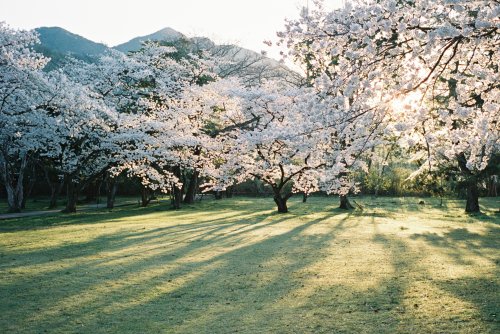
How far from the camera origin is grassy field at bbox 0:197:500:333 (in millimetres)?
6172

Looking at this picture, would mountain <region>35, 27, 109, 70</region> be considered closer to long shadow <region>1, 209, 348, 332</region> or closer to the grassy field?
the grassy field

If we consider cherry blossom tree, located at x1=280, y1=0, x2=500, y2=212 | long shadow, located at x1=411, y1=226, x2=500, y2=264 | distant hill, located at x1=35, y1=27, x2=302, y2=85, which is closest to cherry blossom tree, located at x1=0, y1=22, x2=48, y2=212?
cherry blossom tree, located at x1=280, y1=0, x2=500, y2=212

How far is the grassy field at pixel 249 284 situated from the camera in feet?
20.2

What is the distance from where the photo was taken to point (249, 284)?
842 centimetres

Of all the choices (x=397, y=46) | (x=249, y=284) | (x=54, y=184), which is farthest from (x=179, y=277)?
(x=54, y=184)

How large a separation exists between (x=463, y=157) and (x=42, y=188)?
4169 cm

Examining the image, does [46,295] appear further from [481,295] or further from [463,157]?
[463,157]

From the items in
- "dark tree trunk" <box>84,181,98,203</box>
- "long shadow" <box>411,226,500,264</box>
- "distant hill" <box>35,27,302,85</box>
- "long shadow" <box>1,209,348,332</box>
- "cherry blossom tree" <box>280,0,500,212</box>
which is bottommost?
"long shadow" <box>1,209,348,332</box>

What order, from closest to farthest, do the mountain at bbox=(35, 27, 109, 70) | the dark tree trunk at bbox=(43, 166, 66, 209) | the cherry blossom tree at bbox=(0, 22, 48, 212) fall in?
the cherry blossom tree at bbox=(0, 22, 48, 212), the dark tree trunk at bbox=(43, 166, 66, 209), the mountain at bbox=(35, 27, 109, 70)

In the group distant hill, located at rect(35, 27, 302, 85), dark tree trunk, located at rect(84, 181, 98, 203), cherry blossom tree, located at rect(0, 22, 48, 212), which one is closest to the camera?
cherry blossom tree, located at rect(0, 22, 48, 212)

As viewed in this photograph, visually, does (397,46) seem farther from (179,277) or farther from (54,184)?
(54,184)

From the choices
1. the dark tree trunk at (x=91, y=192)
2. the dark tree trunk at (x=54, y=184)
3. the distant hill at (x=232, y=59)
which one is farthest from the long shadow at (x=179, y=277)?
the distant hill at (x=232, y=59)

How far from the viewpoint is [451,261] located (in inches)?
404

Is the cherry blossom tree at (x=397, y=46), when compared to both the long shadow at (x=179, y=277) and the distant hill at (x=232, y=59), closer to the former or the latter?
the long shadow at (x=179, y=277)
